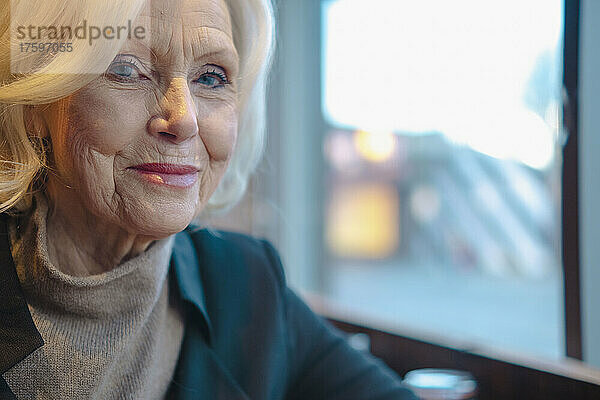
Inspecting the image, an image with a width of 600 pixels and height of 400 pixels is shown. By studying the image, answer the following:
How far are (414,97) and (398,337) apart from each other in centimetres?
82

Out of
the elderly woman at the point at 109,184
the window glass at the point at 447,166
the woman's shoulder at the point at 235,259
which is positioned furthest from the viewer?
the window glass at the point at 447,166

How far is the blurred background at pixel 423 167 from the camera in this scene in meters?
1.59

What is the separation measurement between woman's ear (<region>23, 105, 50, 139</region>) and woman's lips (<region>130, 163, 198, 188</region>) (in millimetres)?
146

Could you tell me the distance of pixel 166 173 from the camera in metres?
0.83

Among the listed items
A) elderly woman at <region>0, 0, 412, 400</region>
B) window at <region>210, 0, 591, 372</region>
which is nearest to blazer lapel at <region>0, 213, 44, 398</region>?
Answer: elderly woman at <region>0, 0, 412, 400</region>

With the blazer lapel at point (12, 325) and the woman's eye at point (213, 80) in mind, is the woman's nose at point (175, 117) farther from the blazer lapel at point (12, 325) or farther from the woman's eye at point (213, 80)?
the blazer lapel at point (12, 325)

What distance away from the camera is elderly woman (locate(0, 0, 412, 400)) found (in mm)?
779

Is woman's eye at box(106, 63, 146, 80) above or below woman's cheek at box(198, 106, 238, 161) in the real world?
above

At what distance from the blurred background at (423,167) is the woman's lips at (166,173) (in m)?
0.59

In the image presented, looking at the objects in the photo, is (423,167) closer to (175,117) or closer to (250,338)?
(250,338)

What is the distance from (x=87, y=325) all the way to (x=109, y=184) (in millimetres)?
196

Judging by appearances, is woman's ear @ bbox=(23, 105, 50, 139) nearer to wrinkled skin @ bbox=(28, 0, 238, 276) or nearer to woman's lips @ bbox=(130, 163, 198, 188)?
wrinkled skin @ bbox=(28, 0, 238, 276)

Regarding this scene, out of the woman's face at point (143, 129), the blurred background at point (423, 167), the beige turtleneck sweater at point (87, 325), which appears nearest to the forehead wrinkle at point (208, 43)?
the woman's face at point (143, 129)

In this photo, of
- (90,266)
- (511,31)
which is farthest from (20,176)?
(511,31)
